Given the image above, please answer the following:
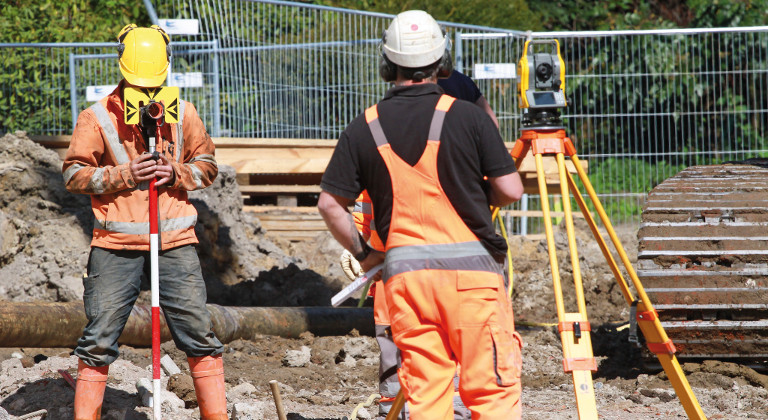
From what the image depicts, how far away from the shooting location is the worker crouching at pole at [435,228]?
306 cm

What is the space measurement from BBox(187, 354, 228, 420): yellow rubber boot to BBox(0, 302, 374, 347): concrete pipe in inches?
58.6

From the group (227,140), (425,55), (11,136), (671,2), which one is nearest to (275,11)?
(227,140)

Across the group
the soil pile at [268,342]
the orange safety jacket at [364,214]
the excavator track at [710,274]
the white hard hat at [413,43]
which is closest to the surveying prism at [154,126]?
the soil pile at [268,342]

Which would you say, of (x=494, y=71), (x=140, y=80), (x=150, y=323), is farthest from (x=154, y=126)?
(x=494, y=71)

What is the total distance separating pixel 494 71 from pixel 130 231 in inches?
248

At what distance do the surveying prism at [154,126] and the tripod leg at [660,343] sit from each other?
1.80m

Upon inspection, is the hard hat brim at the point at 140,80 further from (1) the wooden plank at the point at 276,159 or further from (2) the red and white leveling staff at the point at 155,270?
(1) the wooden plank at the point at 276,159

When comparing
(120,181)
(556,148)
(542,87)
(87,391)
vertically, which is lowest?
(87,391)

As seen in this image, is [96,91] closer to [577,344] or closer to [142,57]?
[142,57]

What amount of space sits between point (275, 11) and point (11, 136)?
3405 mm

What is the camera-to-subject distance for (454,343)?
3.10m

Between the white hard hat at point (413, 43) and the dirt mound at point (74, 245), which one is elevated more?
the white hard hat at point (413, 43)

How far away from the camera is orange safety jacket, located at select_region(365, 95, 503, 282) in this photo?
312 centimetres

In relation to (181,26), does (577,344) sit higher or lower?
lower
